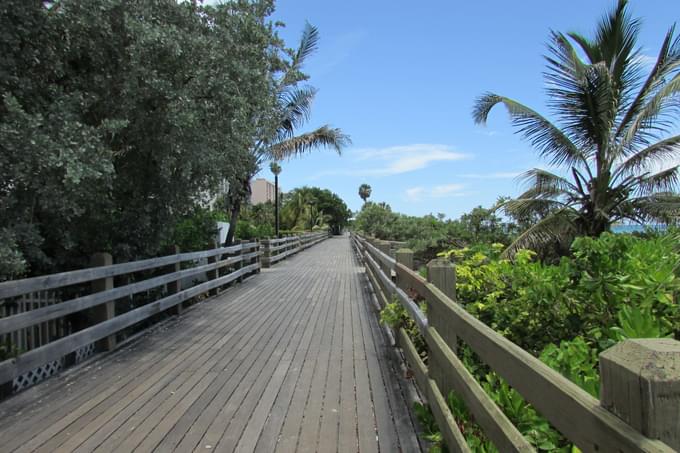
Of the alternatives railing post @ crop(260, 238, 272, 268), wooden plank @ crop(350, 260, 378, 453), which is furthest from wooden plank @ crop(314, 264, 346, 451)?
railing post @ crop(260, 238, 272, 268)

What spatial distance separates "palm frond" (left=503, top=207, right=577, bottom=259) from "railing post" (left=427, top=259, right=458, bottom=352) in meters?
6.80

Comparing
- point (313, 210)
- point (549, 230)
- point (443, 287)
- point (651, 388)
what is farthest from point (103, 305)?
point (313, 210)

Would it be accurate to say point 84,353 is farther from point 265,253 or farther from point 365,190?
point 365,190

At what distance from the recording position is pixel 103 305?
467 centimetres

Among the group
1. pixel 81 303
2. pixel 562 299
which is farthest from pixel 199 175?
pixel 562 299

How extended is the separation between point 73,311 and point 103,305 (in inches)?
23.5

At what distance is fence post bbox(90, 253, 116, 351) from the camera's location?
15.1 ft

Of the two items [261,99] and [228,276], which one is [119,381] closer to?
[261,99]

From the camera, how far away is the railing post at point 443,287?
8.64 feet

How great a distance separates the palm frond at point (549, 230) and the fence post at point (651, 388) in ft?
28.5

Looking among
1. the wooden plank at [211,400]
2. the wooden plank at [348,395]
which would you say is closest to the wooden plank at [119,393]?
the wooden plank at [211,400]

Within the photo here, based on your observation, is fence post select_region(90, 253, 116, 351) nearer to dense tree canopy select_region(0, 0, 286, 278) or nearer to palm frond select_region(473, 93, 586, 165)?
dense tree canopy select_region(0, 0, 286, 278)

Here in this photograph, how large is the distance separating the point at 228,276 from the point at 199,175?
394 centimetres

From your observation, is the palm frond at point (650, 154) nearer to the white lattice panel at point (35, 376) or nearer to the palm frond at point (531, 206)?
the palm frond at point (531, 206)
